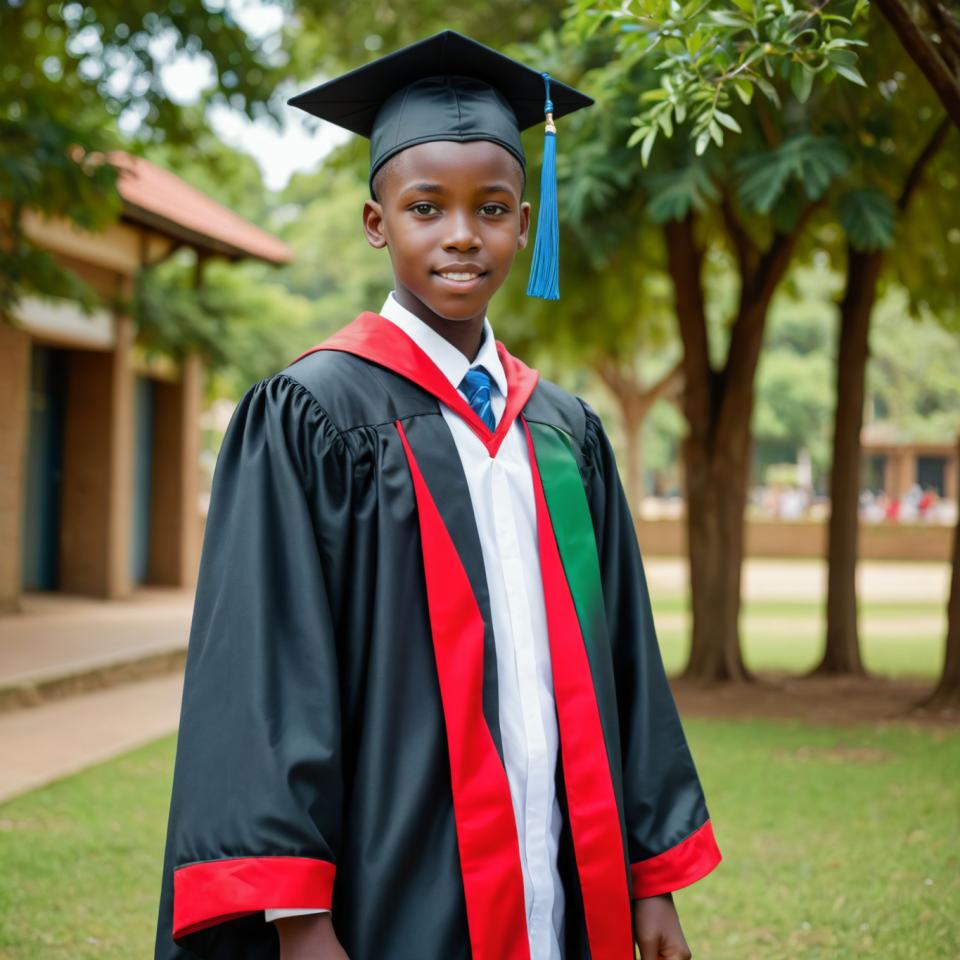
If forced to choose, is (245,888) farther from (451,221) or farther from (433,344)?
(451,221)

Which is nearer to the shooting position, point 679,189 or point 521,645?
point 521,645

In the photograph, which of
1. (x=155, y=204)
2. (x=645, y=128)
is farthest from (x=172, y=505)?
(x=645, y=128)

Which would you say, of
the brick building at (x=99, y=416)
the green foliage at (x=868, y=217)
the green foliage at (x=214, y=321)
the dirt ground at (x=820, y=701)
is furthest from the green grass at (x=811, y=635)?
the brick building at (x=99, y=416)

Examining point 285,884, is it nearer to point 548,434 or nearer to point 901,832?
point 548,434

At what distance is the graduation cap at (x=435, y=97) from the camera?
211 cm

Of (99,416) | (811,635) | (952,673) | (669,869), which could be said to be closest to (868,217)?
(952,673)

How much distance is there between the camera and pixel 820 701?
913 cm

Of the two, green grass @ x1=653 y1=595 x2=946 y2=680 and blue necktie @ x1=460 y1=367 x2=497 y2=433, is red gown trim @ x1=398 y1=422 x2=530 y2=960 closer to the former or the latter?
Result: blue necktie @ x1=460 y1=367 x2=497 y2=433

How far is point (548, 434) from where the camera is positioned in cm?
221

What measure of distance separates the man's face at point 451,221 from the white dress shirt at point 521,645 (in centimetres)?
9

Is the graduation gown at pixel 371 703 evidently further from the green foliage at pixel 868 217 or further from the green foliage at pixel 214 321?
the green foliage at pixel 214 321

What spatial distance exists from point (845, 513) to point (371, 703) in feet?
28.7

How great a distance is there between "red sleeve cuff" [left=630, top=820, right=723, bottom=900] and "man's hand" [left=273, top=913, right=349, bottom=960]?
22.0 inches

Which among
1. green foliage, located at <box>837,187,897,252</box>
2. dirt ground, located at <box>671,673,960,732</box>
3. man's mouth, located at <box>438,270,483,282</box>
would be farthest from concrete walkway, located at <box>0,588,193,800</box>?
green foliage, located at <box>837,187,897,252</box>
